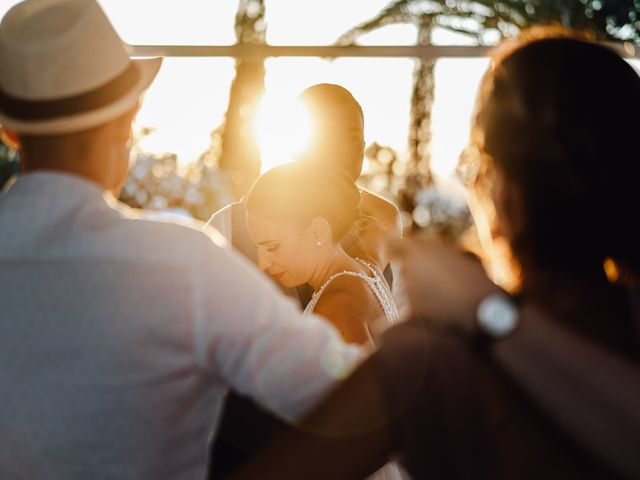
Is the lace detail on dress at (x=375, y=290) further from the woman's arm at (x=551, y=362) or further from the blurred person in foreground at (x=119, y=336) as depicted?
the woman's arm at (x=551, y=362)

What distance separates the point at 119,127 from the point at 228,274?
1.35 ft

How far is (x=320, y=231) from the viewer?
323 cm

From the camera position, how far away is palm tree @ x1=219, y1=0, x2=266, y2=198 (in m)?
15.2

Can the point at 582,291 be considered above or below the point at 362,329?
above

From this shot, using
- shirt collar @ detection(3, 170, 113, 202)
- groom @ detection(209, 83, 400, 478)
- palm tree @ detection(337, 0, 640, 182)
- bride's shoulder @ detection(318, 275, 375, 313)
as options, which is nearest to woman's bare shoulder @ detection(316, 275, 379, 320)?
bride's shoulder @ detection(318, 275, 375, 313)

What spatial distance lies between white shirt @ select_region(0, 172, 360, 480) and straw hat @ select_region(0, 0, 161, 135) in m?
0.18

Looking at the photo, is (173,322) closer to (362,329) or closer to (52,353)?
(52,353)

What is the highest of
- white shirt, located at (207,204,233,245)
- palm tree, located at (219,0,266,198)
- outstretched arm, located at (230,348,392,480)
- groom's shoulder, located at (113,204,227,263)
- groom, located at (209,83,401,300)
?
groom's shoulder, located at (113,204,227,263)

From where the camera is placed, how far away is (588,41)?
1601mm

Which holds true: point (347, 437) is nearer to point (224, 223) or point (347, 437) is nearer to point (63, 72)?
point (63, 72)

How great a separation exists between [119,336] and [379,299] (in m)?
1.64

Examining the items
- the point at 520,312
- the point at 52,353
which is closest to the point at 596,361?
the point at 520,312

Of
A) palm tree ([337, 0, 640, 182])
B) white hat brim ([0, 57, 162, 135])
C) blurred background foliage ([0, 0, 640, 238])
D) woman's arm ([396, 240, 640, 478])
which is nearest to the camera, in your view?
woman's arm ([396, 240, 640, 478])

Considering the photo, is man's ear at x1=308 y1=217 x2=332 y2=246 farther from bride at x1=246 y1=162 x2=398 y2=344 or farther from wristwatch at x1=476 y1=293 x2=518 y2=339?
wristwatch at x1=476 y1=293 x2=518 y2=339
